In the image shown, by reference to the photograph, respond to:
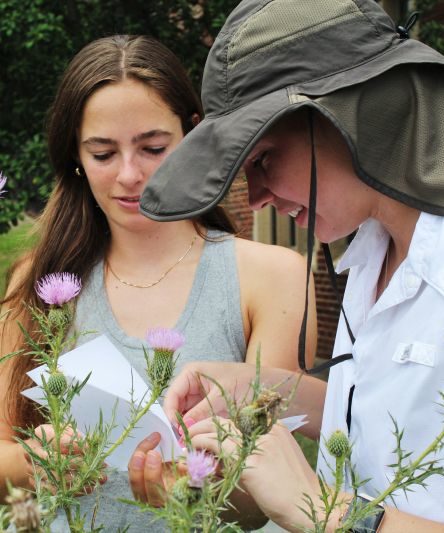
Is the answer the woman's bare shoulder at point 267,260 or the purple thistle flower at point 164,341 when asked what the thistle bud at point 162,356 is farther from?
the woman's bare shoulder at point 267,260

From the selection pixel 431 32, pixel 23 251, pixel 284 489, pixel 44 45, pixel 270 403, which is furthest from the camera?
pixel 431 32

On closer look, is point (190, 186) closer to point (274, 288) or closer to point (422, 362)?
point (422, 362)

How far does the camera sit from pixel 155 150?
211cm

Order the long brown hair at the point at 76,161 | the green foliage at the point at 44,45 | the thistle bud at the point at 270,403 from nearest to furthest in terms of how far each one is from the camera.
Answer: the thistle bud at the point at 270,403
the long brown hair at the point at 76,161
the green foliage at the point at 44,45

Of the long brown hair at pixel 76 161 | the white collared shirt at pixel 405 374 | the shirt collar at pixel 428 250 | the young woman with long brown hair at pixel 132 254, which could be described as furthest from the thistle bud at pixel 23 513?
the long brown hair at pixel 76 161

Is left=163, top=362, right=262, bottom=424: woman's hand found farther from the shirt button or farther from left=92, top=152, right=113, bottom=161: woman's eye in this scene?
left=92, top=152, right=113, bottom=161: woman's eye

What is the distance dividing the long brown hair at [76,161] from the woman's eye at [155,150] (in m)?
0.12

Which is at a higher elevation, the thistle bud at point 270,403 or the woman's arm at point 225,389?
the thistle bud at point 270,403

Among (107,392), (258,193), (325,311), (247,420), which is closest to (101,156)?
(258,193)

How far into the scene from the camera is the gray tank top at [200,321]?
2047 mm

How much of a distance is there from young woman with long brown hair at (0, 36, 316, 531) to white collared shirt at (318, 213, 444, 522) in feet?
1.95

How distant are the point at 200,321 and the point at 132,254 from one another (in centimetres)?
31

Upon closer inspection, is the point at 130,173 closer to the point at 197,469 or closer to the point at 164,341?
the point at 164,341

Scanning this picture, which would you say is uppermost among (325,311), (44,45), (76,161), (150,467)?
(44,45)
